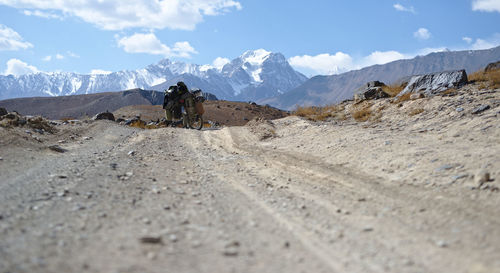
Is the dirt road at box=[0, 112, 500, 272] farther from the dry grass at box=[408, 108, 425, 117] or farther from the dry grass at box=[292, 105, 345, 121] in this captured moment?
the dry grass at box=[292, 105, 345, 121]

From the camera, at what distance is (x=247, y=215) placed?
4387 mm

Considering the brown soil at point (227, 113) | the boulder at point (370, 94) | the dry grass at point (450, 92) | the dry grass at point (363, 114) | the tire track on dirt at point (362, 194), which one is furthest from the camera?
the brown soil at point (227, 113)

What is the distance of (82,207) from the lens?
14.1 feet

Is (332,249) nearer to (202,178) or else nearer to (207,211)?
(207,211)

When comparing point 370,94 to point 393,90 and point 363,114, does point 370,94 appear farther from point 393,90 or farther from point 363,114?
point 363,114

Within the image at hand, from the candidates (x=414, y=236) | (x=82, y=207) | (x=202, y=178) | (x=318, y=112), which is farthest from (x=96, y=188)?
(x=318, y=112)

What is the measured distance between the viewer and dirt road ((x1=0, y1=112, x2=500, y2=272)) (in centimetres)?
309

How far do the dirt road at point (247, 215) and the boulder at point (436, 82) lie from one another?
7.61 m

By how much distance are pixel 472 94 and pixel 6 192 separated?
13719mm

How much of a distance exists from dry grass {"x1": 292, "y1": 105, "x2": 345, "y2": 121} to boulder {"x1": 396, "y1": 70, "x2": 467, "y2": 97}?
11.2 feet

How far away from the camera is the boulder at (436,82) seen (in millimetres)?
14734

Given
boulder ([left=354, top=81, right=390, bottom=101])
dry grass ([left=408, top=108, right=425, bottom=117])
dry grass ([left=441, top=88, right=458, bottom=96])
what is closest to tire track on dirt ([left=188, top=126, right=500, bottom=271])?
dry grass ([left=408, top=108, right=425, bottom=117])

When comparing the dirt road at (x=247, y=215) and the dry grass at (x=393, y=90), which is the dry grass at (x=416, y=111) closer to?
the dirt road at (x=247, y=215)

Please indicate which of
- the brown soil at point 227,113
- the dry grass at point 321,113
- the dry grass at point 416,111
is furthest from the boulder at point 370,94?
the brown soil at point 227,113
